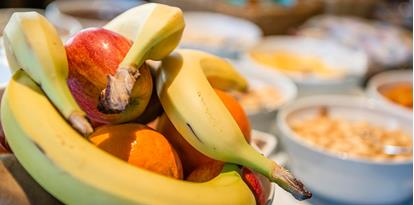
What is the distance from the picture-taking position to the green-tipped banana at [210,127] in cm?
36

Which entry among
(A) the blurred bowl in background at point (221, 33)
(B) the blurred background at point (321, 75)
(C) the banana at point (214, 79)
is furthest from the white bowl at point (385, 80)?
(C) the banana at point (214, 79)

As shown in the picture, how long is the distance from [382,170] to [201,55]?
0.34m

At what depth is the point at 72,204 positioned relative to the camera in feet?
1.05

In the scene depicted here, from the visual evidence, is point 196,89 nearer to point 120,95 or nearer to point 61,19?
point 120,95

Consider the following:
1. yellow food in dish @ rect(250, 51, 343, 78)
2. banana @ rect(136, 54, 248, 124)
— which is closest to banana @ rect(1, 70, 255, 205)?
banana @ rect(136, 54, 248, 124)

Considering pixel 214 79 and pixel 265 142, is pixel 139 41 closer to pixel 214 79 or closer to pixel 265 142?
pixel 214 79

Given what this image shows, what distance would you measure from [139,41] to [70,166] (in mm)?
110

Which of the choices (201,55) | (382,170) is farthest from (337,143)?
(201,55)

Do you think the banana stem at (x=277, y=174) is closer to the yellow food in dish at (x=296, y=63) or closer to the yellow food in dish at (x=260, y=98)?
the yellow food in dish at (x=260, y=98)

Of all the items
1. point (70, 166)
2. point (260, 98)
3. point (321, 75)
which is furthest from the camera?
point (321, 75)

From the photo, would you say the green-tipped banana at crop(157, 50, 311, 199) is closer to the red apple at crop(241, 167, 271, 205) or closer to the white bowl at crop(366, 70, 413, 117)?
the red apple at crop(241, 167, 271, 205)

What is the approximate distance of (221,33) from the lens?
132 centimetres

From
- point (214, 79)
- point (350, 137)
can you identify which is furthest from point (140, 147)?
point (350, 137)

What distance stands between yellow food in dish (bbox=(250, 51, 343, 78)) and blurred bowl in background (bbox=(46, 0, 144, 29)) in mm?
339
